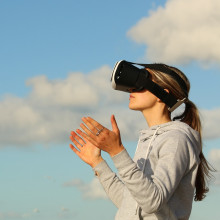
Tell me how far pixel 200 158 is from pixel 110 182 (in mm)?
1163

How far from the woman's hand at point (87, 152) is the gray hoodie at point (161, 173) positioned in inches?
27.1

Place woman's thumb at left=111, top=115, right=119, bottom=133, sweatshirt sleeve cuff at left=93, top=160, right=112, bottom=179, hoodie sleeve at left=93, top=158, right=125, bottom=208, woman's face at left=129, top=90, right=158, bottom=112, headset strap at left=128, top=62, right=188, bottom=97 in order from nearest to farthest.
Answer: woman's thumb at left=111, top=115, right=119, bottom=133
woman's face at left=129, top=90, right=158, bottom=112
headset strap at left=128, top=62, right=188, bottom=97
hoodie sleeve at left=93, top=158, right=125, bottom=208
sweatshirt sleeve cuff at left=93, top=160, right=112, bottom=179

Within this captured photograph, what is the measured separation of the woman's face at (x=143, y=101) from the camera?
5.26 meters

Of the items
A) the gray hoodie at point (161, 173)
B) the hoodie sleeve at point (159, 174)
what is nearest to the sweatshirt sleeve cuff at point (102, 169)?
the gray hoodie at point (161, 173)

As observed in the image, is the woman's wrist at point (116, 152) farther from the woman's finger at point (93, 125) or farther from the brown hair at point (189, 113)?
the brown hair at point (189, 113)

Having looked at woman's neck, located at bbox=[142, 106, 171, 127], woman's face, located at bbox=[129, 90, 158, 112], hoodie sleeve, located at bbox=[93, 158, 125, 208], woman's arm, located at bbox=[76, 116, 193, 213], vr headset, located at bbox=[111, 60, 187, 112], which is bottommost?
woman's arm, located at bbox=[76, 116, 193, 213]

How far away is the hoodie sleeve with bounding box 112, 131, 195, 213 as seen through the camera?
4281 mm

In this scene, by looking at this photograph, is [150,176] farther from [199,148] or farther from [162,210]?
[199,148]

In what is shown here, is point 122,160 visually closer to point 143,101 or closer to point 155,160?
point 155,160

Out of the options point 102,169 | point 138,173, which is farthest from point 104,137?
point 102,169

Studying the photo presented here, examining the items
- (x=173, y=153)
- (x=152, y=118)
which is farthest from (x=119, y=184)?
(x=173, y=153)

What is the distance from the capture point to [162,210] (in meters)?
4.72

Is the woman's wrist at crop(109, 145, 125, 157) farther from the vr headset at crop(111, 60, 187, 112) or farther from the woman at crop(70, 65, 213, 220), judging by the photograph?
the vr headset at crop(111, 60, 187, 112)

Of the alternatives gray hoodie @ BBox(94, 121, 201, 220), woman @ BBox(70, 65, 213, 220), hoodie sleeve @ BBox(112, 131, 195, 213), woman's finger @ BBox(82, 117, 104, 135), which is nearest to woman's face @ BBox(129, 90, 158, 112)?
woman @ BBox(70, 65, 213, 220)
